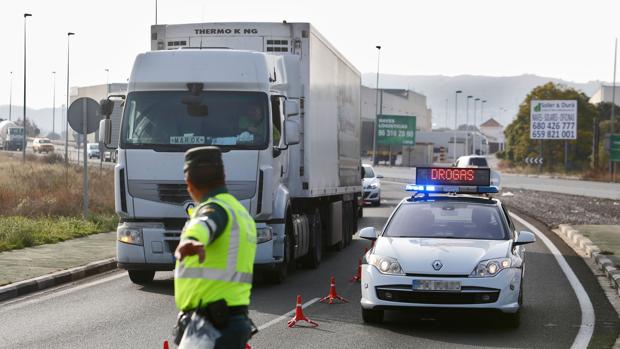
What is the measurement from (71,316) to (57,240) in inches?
381

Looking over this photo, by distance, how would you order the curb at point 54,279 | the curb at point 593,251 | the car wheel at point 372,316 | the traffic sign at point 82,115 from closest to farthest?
the car wheel at point 372,316 < the curb at point 54,279 < the curb at point 593,251 < the traffic sign at point 82,115

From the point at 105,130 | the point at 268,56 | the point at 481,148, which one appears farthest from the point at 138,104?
the point at 481,148

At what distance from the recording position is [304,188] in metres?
16.8

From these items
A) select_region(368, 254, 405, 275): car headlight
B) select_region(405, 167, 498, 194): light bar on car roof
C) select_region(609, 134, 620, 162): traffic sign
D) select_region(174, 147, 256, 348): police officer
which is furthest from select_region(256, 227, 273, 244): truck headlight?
select_region(609, 134, 620, 162): traffic sign

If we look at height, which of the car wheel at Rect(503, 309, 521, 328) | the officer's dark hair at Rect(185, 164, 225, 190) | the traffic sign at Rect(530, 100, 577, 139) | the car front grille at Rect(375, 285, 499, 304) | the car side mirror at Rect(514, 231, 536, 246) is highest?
the traffic sign at Rect(530, 100, 577, 139)

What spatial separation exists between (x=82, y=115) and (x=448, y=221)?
12159mm

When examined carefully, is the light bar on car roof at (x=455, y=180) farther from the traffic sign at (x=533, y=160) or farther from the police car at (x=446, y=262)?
the traffic sign at (x=533, y=160)

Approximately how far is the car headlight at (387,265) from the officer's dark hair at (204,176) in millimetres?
6476

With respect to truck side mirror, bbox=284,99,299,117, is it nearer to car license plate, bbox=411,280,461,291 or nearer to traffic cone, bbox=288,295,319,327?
traffic cone, bbox=288,295,319,327

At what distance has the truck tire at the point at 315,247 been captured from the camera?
18.1 m

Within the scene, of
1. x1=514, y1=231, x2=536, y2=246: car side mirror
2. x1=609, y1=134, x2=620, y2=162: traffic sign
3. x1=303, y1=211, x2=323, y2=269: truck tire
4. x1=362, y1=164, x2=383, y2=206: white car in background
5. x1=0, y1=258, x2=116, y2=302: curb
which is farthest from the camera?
x1=609, y1=134, x2=620, y2=162: traffic sign

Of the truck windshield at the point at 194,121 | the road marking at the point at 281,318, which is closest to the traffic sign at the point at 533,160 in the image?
the truck windshield at the point at 194,121

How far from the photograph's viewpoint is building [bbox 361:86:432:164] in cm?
14100

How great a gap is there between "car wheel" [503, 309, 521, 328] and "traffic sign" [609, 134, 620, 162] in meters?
70.4
